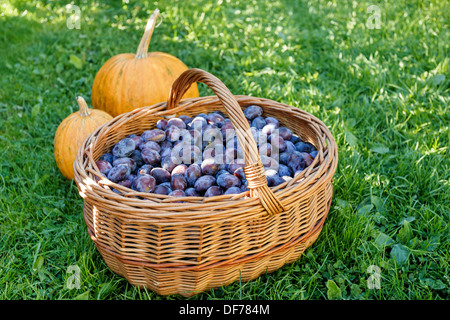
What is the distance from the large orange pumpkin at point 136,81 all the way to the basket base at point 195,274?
138cm

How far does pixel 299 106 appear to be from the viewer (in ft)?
10.3

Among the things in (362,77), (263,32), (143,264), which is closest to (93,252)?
(143,264)

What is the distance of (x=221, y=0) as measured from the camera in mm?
5105

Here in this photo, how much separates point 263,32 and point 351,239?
299 cm

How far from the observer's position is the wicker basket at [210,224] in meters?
1.53

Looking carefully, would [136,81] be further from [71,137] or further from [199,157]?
[199,157]

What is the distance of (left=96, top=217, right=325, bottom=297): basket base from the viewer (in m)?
1.70

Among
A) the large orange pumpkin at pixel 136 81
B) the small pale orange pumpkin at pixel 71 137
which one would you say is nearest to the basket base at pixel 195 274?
the small pale orange pumpkin at pixel 71 137

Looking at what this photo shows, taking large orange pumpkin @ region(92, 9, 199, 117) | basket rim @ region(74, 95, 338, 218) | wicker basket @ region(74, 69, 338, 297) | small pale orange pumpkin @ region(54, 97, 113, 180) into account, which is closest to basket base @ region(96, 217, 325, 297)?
wicker basket @ region(74, 69, 338, 297)

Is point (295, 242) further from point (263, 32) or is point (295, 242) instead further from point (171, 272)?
point (263, 32)

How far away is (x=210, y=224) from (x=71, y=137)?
4.47 feet

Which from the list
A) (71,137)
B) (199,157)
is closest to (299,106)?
(199,157)

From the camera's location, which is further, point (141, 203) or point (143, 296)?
point (143, 296)

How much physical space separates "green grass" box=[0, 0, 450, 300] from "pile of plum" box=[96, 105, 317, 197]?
0.42 meters
